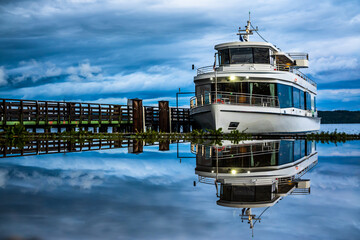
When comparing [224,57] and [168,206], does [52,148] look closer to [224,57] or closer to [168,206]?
[168,206]

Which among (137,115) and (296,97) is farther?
(296,97)

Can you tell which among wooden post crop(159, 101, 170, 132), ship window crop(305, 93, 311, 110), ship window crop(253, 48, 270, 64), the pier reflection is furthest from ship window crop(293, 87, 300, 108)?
the pier reflection

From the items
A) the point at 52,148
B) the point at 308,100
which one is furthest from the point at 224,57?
the point at 52,148

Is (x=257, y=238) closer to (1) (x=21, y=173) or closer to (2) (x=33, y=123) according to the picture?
(1) (x=21, y=173)

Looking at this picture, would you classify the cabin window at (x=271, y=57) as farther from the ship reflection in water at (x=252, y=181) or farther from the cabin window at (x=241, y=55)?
the ship reflection in water at (x=252, y=181)

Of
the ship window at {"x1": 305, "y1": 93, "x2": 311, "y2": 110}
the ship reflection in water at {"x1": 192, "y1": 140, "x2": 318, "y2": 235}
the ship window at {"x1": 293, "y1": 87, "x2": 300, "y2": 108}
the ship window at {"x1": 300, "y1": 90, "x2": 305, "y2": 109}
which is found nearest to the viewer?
the ship reflection in water at {"x1": 192, "y1": 140, "x2": 318, "y2": 235}

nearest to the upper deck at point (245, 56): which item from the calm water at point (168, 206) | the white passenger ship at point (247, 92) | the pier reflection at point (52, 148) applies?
the white passenger ship at point (247, 92)

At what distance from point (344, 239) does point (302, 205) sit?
4.85 feet

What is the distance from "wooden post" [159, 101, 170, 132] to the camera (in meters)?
32.8

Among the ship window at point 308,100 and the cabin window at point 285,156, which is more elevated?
the ship window at point 308,100

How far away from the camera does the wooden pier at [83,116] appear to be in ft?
95.8

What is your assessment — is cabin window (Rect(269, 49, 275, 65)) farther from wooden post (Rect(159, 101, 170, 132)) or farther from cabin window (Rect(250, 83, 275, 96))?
wooden post (Rect(159, 101, 170, 132))

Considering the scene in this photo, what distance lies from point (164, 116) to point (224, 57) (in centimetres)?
713

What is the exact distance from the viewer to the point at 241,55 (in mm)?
28672
